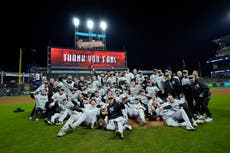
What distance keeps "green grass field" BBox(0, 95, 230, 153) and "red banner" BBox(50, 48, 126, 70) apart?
69.5 feet

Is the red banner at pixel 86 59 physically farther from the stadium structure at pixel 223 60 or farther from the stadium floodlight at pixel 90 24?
the stadium structure at pixel 223 60

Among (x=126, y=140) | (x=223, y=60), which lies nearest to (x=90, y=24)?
(x=126, y=140)

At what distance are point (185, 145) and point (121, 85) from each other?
6.53 metres

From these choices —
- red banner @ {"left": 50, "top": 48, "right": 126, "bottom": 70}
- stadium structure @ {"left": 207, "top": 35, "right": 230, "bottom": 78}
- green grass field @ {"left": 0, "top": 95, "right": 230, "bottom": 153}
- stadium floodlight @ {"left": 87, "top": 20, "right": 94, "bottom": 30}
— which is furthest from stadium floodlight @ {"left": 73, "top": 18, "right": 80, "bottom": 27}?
stadium structure @ {"left": 207, "top": 35, "right": 230, "bottom": 78}

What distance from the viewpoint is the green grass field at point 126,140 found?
16.1 ft

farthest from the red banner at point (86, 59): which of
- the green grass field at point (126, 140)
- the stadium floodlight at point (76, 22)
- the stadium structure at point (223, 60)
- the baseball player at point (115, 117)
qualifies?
the stadium structure at point (223, 60)

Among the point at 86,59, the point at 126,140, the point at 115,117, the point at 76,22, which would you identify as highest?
the point at 76,22

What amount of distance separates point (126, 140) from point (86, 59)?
25241mm

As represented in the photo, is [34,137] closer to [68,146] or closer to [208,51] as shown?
[68,146]

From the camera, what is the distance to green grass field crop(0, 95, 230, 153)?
491cm

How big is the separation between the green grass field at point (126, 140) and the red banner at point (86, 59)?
69.5ft

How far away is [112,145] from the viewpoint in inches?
208

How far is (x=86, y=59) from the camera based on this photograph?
1174 inches

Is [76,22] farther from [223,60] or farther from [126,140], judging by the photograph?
[223,60]
